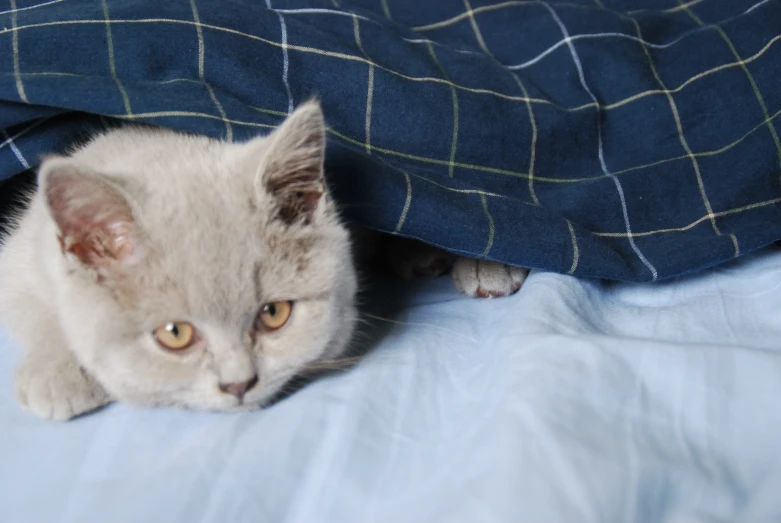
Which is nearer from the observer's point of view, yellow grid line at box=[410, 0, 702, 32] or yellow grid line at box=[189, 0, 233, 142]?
yellow grid line at box=[189, 0, 233, 142]

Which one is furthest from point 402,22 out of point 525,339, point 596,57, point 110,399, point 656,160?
point 110,399

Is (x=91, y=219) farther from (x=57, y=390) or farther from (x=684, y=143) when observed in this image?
(x=684, y=143)

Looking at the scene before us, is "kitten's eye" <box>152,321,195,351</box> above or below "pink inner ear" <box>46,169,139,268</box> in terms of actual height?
below

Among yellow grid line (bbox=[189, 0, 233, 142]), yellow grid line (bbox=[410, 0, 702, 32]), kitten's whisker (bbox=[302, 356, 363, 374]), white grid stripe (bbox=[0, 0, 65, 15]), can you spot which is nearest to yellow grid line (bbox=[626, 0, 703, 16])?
yellow grid line (bbox=[410, 0, 702, 32])

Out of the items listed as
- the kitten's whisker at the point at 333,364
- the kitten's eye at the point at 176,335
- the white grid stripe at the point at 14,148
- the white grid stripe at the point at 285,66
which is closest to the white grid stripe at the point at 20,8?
the white grid stripe at the point at 14,148

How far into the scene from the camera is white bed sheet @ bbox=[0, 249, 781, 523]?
28.4 inches

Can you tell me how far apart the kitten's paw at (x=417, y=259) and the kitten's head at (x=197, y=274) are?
1.19 feet

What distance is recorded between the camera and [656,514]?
2.34 feet

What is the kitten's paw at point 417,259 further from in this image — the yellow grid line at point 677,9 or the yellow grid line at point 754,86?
the yellow grid line at point 677,9

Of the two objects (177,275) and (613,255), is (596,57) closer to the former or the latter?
(613,255)

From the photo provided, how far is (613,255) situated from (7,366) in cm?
94

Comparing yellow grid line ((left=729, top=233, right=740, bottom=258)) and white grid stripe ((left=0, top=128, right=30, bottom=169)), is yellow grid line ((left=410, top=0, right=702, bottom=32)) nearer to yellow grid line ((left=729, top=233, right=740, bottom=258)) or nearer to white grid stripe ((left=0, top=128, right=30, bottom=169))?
yellow grid line ((left=729, top=233, right=740, bottom=258))

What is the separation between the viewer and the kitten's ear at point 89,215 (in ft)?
2.50

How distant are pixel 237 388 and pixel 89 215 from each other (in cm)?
27
